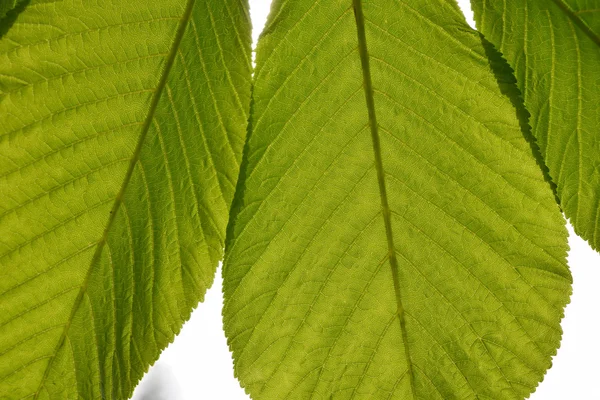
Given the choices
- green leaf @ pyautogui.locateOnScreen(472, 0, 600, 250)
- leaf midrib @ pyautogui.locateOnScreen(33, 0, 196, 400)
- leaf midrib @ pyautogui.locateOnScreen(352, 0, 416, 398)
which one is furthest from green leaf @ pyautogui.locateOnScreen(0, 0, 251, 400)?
green leaf @ pyautogui.locateOnScreen(472, 0, 600, 250)

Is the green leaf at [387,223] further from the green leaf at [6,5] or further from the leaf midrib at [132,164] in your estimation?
the green leaf at [6,5]

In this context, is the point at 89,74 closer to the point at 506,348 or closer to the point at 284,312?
the point at 284,312

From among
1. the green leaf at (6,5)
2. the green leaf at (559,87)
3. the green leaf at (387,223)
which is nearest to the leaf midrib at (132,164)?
the green leaf at (387,223)

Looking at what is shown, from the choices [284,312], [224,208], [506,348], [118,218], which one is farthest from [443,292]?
[118,218]

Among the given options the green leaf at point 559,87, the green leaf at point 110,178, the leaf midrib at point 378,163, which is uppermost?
the green leaf at point 559,87

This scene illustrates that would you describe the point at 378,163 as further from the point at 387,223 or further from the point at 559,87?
the point at 559,87

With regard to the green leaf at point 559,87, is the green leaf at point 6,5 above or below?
below

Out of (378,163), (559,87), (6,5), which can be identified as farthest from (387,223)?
(6,5)

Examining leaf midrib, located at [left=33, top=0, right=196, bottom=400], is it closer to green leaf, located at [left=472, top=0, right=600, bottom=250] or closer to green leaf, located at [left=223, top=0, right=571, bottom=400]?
green leaf, located at [left=223, top=0, right=571, bottom=400]
